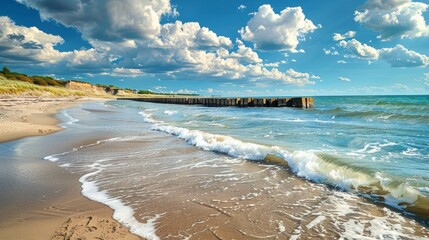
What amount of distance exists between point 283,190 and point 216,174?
1839 millimetres

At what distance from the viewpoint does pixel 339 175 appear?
6.28m

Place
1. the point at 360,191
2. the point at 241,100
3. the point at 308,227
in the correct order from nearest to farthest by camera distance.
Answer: the point at 308,227
the point at 360,191
the point at 241,100


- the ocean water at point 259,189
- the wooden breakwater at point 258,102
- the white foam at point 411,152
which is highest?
the wooden breakwater at point 258,102

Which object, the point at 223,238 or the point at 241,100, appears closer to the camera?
the point at 223,238

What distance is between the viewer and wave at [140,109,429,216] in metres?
5.04

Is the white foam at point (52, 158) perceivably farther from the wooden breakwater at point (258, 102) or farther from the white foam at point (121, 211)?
the wooden breakwater at point (258, 102)

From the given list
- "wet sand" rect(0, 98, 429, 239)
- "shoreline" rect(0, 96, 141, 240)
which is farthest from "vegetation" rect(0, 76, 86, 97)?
"shoreline" rect(0, 96, 141, 240)

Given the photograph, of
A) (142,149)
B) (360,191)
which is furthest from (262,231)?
(142,149)

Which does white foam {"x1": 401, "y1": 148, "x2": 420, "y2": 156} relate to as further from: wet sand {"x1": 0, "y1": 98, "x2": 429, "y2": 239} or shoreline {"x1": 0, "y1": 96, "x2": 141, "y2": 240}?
shoreline {"x1": 0, "y1": 96, "x2": 141, "y2": 240}

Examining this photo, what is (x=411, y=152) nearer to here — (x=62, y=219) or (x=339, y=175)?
(x=339, y=175)

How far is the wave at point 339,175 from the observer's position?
5039mm

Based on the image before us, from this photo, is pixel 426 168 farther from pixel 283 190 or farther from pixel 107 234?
pixel 107 234

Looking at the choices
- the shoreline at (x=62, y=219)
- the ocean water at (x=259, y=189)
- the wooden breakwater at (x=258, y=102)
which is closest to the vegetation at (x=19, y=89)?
the wooden breakwater at (x=258, y=102)

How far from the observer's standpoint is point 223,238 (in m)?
3.64
